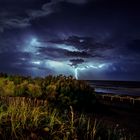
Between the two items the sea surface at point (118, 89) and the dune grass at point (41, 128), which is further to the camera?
the sea surface at point (118, 89)

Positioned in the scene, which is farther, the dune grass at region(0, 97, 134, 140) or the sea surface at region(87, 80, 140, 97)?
the sea surface at region(87, 80, 140, 97)

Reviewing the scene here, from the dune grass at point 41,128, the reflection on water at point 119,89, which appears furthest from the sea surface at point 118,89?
the dune grass at point 41,128

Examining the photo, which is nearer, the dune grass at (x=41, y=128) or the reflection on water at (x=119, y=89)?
the dune grass at (x=41, y=128)

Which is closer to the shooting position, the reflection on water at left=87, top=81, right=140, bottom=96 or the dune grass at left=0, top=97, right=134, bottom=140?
the dune grass at left=0, top=97, right=134, bottom=140

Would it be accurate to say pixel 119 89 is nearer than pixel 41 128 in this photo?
No

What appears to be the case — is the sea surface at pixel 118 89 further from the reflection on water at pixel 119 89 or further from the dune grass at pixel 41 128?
the dune grass at pixel 41 128

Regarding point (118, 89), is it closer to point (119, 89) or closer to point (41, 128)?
point (119, 89)

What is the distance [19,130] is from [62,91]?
14062 mm

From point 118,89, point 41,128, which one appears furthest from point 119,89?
point 41,128

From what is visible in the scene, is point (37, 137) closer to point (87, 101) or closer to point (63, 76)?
point (87, 101)

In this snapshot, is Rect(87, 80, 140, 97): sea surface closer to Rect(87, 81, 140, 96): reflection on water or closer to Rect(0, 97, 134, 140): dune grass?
Rect(87, 81, 140, 96): reflection on water

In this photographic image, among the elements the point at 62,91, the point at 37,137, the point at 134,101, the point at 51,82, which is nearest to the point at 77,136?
the point at 37,137

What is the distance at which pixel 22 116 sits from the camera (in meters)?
8.98

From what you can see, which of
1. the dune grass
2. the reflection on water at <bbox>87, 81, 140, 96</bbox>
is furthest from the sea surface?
the dune grass
